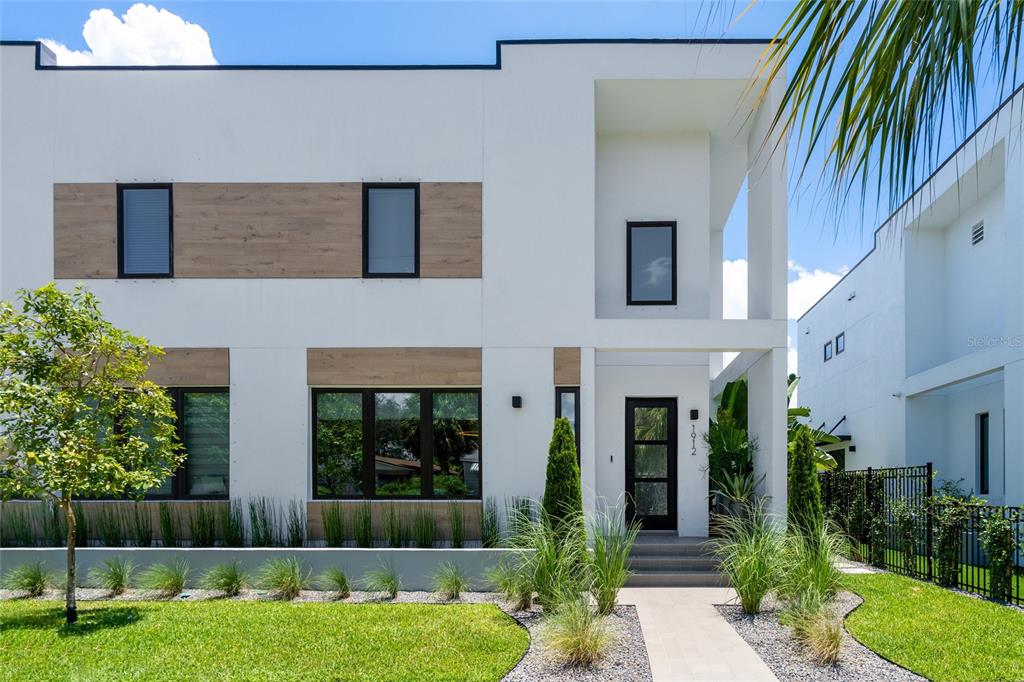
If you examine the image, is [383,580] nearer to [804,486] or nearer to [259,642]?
[259,642]

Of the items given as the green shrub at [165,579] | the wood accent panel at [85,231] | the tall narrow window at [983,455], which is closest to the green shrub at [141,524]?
the green shrub at [165,579]

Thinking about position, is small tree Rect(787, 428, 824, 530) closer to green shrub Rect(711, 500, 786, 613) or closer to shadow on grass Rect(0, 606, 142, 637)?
green shrub Rect(711, 500, 786, 613)

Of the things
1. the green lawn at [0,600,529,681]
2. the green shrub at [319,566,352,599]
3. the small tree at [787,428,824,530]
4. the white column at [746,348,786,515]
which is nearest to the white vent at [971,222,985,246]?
the white column at [746,348,786,515]

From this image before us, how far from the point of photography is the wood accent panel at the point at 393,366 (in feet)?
38.3

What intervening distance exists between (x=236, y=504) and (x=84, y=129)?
6390 millimetres

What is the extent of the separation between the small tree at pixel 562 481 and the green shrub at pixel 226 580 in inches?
164

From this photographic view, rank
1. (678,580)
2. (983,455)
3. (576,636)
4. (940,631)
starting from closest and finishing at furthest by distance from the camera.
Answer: (576,636) → (940,631) → (678,580) → (983,455)

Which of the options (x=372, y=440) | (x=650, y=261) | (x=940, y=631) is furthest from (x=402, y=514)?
(x=940, y=631)

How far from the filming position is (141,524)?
1148 centimetres

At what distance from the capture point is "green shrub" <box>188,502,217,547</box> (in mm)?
11305

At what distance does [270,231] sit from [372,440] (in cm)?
365

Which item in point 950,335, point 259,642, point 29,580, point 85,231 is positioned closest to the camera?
point 259,642

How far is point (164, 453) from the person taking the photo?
8797mm

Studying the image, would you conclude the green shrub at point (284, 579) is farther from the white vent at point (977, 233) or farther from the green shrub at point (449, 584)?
the white vent at point (977, 233)
